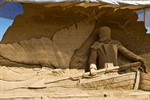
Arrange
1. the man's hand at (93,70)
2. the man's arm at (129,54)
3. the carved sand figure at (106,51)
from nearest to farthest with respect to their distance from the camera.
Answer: the man's hand at (93,70), the carved sand figure at (106,51), the man's arm at (129,54)

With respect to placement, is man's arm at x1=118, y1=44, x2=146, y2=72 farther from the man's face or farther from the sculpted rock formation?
the sculpted rock formation

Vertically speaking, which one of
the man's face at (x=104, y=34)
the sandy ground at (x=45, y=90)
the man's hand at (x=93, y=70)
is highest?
the man's face at (x=104, y=34)

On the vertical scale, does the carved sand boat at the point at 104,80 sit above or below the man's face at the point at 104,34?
below

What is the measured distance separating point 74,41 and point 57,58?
1.51ft

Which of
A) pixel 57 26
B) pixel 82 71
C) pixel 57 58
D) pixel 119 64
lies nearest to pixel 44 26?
pixel 57 26

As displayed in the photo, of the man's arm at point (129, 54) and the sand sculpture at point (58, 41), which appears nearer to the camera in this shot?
the sand sculpture at point (58, 41)

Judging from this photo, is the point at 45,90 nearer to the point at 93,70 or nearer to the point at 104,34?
the point at 93,70

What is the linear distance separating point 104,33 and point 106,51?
318 mm

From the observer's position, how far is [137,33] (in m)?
6.38

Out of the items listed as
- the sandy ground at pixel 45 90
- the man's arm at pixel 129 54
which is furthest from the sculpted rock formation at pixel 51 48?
the man's arm at pixel 129 54

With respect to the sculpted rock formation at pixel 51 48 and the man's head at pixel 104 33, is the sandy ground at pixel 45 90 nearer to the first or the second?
the sculpted rock formation at pixel 51 48

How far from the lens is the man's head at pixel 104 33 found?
6.01 meters

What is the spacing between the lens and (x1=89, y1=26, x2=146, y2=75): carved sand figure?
19.6ft

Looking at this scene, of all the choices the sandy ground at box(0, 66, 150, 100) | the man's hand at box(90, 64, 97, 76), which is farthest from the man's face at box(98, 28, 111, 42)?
the sandy ground at box(0, 66, 150, 100)
